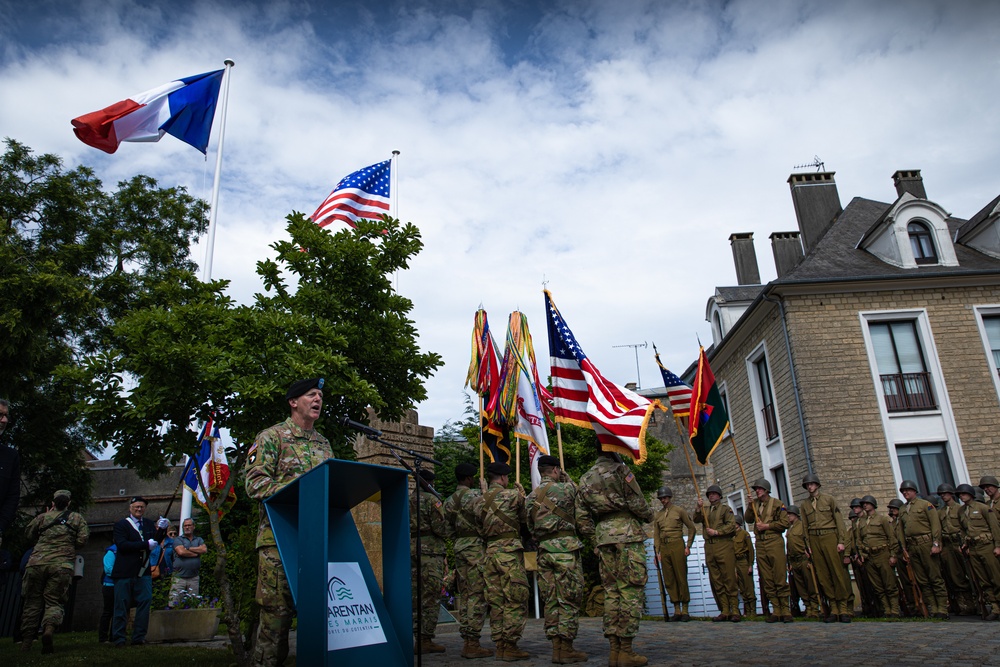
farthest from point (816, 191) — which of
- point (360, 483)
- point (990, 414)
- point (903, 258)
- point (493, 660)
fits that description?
point (360, 483)

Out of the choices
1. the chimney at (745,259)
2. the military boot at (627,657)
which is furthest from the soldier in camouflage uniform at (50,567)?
the chimney at (745,259)

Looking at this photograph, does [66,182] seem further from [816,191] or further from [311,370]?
[816,191]

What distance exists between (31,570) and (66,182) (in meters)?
13.5

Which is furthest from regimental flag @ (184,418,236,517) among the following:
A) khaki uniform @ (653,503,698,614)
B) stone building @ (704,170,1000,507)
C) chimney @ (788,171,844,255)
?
chimney @ (788,171,844,255)

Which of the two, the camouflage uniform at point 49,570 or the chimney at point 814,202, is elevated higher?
the chimney at point 814,202

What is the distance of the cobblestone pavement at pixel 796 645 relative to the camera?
588 centimetres

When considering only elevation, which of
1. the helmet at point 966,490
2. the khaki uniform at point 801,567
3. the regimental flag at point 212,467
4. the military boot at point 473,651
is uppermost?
the regimental flag at point 212,467

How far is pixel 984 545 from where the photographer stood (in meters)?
10.3

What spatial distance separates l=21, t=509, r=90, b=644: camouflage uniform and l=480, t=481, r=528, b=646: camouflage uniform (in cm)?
546

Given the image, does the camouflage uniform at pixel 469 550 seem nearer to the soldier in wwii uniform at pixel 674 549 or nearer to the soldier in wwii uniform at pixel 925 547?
the soldier in wwii uniform at pixel 674 549

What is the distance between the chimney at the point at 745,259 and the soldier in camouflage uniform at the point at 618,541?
20.0m

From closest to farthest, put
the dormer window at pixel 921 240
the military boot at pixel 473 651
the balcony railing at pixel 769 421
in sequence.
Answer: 1. the military boot at pixel 473 651
2. the dormer window at pixel 921 240
3. the balcony railing at pixel 769 421

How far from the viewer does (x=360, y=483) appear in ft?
15.2

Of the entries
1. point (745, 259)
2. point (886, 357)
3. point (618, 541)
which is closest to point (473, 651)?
point (618, 541)
